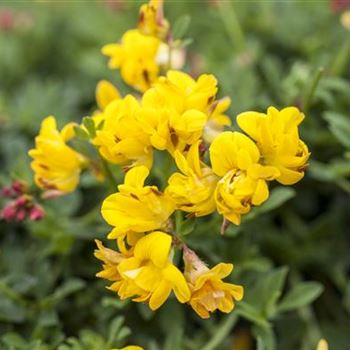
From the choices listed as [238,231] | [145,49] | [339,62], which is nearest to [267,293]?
[238,231]

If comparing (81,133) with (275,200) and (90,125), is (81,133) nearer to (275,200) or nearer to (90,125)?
(90,125)

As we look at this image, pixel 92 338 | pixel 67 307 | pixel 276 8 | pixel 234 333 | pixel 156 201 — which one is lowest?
pixel 234 333

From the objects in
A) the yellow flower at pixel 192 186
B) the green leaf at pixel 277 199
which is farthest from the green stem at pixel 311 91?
the yellow flower at pixel 192 186

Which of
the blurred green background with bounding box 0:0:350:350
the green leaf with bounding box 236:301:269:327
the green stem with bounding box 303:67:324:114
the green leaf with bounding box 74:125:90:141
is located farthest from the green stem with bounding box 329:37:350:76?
the green leaf with bounding box 74:125:90:141

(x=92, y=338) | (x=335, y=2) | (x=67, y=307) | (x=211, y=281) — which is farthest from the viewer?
(x=335, y=2)

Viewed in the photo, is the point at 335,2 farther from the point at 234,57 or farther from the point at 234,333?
the point at 234,333

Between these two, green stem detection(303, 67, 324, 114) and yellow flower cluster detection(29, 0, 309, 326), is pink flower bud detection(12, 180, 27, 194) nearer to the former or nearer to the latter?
yellow flower cluster detection(29, 0, 309, 326)

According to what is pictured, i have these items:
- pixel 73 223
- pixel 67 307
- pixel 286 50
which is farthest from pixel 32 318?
pixel 286 50
